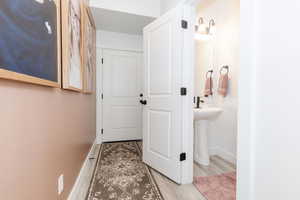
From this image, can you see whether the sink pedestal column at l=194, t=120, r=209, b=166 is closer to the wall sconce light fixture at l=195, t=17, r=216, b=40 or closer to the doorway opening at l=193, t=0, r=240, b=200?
the doorway opening at l=193, t=0, r=240, b=200

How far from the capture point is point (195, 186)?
1.66 m

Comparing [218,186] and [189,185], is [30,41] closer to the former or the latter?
[189,185]

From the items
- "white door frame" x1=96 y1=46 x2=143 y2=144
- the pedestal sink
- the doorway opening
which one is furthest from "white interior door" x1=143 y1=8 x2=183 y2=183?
"white door frame" x1=96 y1=46 x2=143 y2=144

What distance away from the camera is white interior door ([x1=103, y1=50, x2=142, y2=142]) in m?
3.28

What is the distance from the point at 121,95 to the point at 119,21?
1.45 metres

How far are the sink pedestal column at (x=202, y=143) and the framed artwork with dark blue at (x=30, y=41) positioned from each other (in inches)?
74.7

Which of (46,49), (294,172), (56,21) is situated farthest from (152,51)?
(294,172)

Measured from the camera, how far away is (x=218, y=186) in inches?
65.4

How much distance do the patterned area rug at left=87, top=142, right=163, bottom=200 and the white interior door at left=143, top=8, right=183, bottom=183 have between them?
0.77 feet

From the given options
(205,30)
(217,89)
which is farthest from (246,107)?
(205,30)

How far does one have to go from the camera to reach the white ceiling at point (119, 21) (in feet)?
8.13

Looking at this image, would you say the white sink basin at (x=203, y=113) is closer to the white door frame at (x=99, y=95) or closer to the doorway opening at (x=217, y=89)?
the doorway opening at (x=217, y=89)

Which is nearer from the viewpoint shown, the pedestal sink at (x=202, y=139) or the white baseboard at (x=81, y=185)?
the white baseboard at (x=81, y=185)

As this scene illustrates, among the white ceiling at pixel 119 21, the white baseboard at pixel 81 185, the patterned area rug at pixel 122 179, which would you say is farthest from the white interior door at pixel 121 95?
the white baseboard at pixel 81 185
